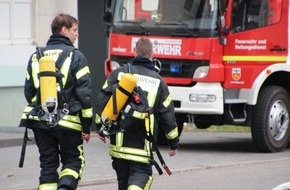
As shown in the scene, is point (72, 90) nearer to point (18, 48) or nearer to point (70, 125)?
point (70, 125)

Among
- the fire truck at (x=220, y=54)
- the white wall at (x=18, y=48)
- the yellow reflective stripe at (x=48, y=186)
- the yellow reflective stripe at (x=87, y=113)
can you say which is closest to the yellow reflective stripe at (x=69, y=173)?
the yellow reflective stripe at (x=48, y=186)

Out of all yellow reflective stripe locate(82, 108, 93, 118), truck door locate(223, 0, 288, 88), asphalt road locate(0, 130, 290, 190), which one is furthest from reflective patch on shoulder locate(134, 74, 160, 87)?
truck door locate(223, 0, 288, 88)

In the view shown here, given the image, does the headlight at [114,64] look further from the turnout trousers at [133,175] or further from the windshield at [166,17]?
the turnout trousers at [133,175]

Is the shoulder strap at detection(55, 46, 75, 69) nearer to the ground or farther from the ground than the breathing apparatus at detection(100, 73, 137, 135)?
farther from the ground

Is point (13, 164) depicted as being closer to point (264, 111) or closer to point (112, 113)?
point (264, 111)

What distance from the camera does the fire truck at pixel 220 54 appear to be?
13.2 meters

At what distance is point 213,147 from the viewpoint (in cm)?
1495

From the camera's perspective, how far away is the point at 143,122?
25.2ft

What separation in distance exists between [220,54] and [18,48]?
4.45 metres

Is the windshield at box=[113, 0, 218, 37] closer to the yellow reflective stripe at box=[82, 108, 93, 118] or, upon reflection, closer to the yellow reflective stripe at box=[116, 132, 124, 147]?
the yellow reflective stripe at box=[82, 108, 93, 118]

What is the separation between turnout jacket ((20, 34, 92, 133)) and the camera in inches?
312

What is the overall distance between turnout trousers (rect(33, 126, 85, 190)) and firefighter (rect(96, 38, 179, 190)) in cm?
34

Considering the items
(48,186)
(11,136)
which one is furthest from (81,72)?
(11,136)

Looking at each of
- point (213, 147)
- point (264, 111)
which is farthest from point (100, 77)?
point (264, 111)
